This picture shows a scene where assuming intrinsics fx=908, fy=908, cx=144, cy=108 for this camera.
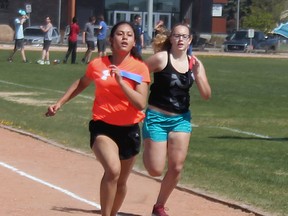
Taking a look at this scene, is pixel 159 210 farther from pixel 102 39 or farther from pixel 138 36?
pixel 102 39

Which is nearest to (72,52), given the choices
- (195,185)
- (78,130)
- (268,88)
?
(268,88)

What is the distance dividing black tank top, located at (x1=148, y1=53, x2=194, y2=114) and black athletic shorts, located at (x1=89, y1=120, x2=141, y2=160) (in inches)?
34.9

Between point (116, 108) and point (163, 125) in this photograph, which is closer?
point (116, 108)

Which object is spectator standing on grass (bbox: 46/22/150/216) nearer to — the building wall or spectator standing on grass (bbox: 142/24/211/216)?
spectator standing on grass (bbox: 142/24/211/216)

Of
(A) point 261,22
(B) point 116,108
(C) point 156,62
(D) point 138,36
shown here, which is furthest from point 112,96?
(A) point 261,22

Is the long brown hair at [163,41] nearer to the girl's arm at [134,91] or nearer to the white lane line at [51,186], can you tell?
the girl's arm at [134,91]

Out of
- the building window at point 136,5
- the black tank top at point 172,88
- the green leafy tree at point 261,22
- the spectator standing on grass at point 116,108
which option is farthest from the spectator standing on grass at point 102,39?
the green leafy tree at point 261,22

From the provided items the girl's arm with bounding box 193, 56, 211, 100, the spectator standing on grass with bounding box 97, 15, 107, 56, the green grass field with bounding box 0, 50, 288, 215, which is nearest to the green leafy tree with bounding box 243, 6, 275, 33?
the spectator standing on grass with bounding box 97, 15, 107, 56

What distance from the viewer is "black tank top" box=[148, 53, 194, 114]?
8.75 m

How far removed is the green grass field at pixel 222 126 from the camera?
432 inches

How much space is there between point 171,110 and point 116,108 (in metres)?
1.10

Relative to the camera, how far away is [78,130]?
16125mm

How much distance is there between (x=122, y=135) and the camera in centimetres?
789

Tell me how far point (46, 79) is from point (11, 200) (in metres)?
18.5
